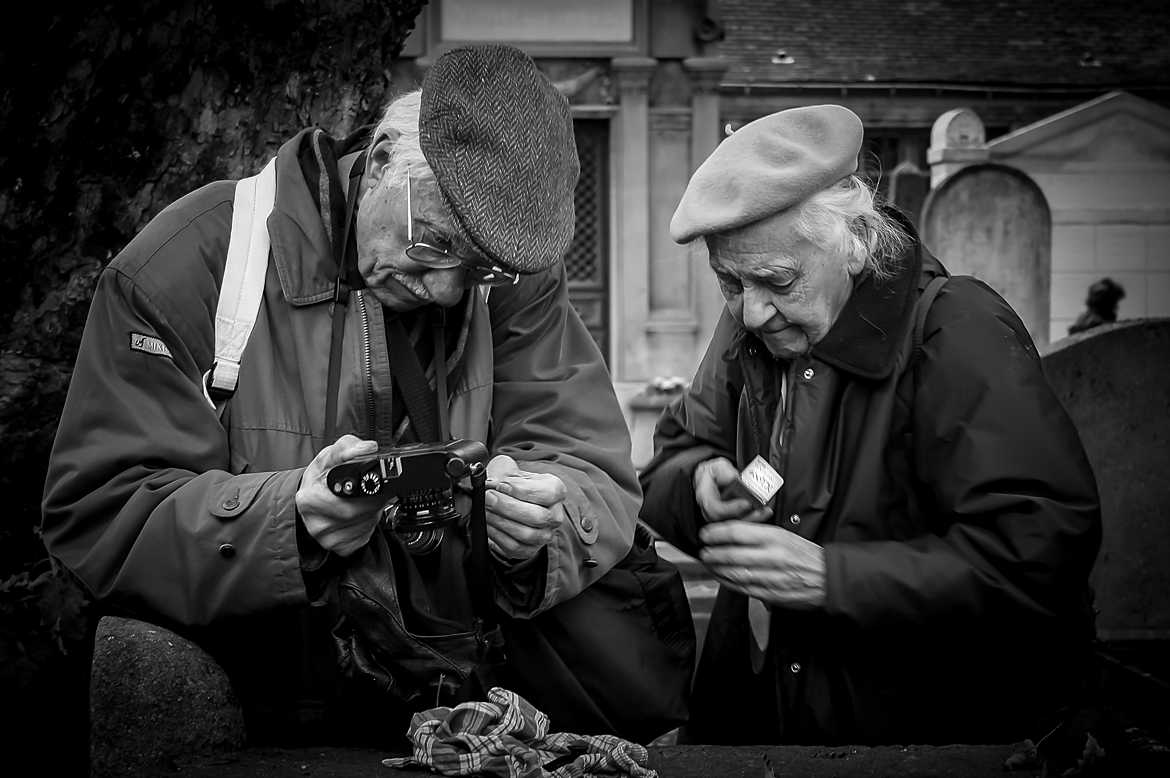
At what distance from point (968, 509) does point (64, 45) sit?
2.51 meters

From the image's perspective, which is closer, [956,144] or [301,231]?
[301,231]

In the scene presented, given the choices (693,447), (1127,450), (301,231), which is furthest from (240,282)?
(1127,450)

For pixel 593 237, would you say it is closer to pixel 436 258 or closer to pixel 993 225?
pixel 993 225

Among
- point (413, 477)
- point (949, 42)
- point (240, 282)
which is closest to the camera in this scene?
point (413, 477)

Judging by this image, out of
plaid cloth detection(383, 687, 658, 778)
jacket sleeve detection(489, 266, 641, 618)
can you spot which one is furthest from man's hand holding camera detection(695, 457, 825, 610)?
plaid cloth detection(383, 687, 658, 778)

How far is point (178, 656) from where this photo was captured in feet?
8.37

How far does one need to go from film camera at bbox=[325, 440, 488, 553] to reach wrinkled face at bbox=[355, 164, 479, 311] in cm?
42

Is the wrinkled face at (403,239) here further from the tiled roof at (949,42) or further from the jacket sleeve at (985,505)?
the tiled roof at (949,42)

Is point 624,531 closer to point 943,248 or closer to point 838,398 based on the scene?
point 838,398

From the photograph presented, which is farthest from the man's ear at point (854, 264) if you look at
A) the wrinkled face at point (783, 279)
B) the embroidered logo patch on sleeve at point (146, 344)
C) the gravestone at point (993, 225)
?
the gravestone at point (993, 225)

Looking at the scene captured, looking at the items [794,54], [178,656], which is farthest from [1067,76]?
[178,656]

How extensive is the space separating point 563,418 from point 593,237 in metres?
10.7

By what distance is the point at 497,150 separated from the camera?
8.37ft

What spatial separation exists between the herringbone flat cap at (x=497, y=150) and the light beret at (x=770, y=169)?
398 millimetres
